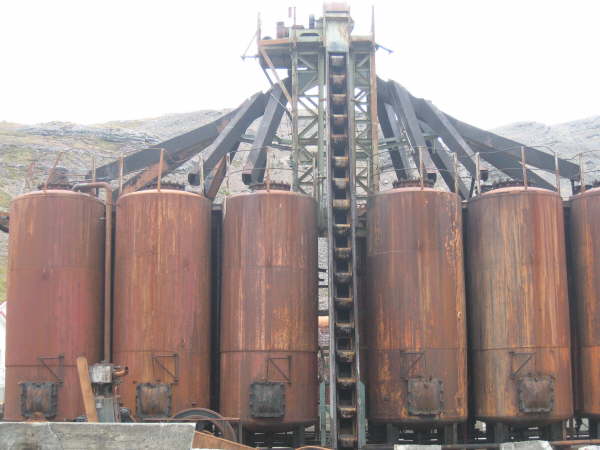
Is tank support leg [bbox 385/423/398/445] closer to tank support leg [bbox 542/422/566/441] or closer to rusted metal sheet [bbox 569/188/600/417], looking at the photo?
tank support leg [bbox 542/422/566/441]

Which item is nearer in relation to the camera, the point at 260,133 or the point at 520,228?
the point at 520,228

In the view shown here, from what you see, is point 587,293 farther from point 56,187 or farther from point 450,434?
point 56,187

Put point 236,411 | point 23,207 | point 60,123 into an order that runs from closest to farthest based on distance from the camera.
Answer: point 236,411 < point 23,207 < point 60,123

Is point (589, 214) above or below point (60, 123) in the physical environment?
below

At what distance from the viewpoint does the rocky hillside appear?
231 ft

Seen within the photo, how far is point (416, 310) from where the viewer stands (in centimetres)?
1912

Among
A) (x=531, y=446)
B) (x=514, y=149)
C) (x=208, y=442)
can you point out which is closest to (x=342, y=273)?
(x=208, y=442)

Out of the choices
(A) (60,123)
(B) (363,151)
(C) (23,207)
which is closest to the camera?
(C) (23,207)

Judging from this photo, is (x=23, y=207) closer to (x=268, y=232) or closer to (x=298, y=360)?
(x=268, y=232)

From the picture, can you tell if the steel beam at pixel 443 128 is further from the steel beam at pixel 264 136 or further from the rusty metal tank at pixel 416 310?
the rusty metal tank at pixel 416 310

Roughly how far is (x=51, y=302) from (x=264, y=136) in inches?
308

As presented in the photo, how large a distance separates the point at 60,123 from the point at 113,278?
7268 cm

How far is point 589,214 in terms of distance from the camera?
2052cm

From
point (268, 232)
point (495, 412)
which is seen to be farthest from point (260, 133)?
point (495, 412)
